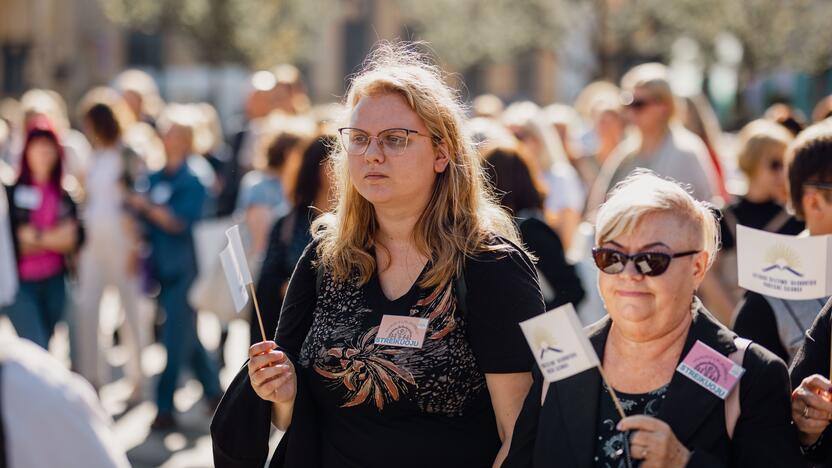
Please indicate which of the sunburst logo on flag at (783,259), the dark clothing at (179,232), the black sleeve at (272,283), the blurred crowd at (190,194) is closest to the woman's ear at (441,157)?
the sunburst logo on flag at (783,259)

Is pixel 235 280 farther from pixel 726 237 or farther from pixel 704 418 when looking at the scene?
pixel 726 237

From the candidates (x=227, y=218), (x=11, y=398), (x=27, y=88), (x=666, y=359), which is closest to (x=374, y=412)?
(x=666, y=359)

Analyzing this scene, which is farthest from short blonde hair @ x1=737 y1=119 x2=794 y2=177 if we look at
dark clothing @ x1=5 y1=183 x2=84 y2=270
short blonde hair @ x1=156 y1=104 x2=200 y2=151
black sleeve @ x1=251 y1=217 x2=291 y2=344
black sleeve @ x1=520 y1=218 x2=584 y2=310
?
dark clothing @ x1=5 y1=183 x2=84 y2=270

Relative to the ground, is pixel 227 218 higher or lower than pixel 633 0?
higher

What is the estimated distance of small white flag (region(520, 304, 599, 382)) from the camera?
2914mm

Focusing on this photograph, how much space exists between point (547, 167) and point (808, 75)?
2514 centimetres

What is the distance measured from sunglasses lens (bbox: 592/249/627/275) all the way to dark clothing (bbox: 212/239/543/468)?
15.2 inches

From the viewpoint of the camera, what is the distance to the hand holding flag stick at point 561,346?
2.91 meters

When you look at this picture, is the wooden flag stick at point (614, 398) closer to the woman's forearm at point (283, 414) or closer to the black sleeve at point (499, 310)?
the black sleeve at point (499, 310)

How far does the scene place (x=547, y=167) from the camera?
9.06 meters

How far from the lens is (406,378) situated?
3367 millimetres

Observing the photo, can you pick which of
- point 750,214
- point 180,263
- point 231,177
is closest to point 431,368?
point 750,214

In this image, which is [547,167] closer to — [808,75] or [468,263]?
[468,263]

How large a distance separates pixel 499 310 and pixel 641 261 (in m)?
0.50
